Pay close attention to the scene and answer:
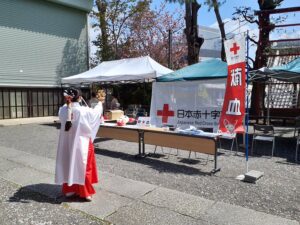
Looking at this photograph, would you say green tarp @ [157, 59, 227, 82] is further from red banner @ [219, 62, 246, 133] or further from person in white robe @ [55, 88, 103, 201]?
person in white robe @ [55, 88, 103, 201]

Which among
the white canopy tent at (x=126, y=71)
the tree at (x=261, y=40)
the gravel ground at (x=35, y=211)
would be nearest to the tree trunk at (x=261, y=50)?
the tree at (x=261, y=40)

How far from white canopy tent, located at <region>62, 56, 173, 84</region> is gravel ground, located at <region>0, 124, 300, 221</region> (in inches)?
131

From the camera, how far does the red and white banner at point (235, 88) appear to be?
561cm

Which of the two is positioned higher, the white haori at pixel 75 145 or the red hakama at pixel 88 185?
the white haori at pixel 75 145

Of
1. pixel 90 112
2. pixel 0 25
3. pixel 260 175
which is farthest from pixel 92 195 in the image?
pixel 0 25

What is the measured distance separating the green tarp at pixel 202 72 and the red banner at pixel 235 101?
274 centimetres

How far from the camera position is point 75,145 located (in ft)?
14.3

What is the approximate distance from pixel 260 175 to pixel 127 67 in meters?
8.37

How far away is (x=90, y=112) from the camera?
449 cm

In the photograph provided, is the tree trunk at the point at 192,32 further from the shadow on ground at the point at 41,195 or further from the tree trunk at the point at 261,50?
the shadow on ground at the point at 41,195

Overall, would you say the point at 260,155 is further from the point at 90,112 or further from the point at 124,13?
the point at 124,13

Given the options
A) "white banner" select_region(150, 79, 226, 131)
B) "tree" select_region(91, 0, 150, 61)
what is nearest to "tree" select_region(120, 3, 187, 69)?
"tree" select_region(91, 0, 150, 61)

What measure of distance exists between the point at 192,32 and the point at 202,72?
288 inches

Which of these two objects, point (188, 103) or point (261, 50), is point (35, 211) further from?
point (261, 50)
